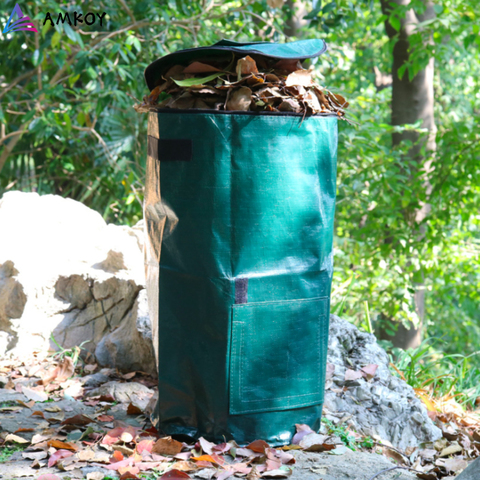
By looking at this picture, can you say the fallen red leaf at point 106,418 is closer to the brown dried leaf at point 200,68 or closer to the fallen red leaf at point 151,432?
the fallen red leaf at point 151,432

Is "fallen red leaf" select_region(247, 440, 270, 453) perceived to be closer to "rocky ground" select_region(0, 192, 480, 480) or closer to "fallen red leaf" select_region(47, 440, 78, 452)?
"rocky ground" select_region(0, 192, 480, 480)

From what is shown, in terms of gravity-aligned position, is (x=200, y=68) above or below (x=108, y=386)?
above

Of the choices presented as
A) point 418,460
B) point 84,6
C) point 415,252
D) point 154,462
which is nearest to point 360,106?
point 415,252

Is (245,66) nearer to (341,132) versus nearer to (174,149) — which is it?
(174,149)

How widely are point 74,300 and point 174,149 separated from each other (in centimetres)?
167

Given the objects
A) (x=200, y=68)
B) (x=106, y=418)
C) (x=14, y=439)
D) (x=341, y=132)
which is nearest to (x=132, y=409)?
(x=106, y=418)

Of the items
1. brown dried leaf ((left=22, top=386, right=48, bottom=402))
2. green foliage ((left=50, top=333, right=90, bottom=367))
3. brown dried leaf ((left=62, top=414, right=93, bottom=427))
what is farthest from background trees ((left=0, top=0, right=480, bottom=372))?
brown dried leaf ((left=62, top=414, right=93, bottom=427))

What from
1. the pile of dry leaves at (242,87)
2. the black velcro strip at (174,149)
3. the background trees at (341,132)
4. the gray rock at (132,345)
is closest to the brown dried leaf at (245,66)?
the pile of dry leaves at (242,87)

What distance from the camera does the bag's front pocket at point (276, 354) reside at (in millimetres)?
2127

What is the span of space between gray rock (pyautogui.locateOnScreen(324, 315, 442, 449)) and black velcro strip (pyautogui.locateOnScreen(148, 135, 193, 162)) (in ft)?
4.74

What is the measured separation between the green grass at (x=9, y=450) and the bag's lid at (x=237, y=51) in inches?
61.6

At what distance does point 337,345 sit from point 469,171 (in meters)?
2.93

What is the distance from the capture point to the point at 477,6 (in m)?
5.07

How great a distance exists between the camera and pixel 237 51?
2.07 meters
